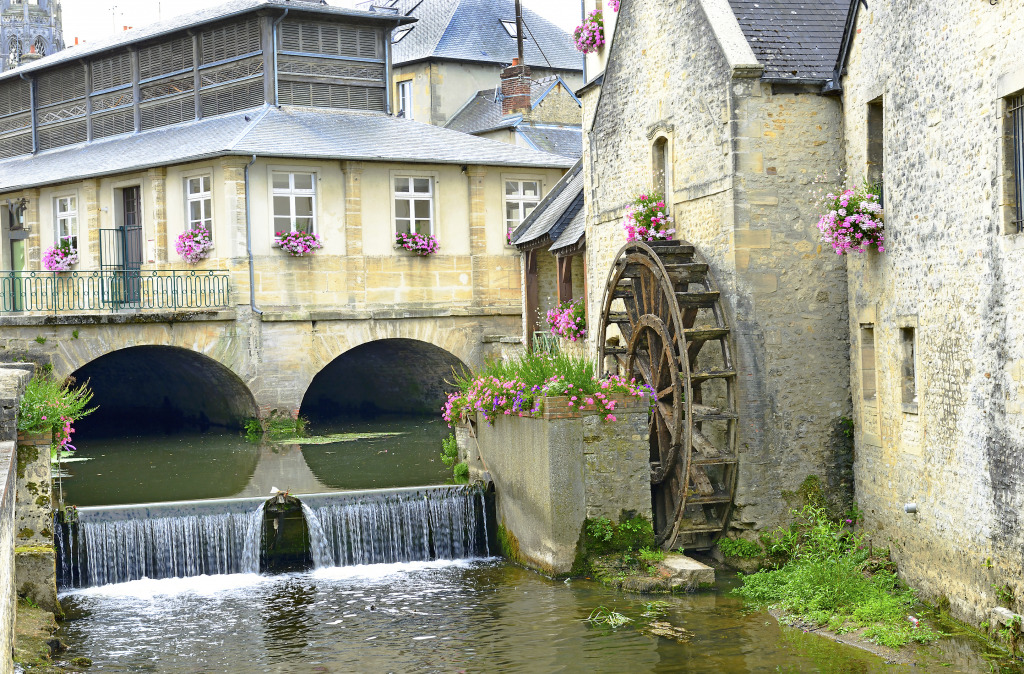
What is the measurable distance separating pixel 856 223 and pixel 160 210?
49.8 feet

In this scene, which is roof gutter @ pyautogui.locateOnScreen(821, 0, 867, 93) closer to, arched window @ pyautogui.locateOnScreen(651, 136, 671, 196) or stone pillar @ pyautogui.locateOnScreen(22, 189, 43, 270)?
arched window @ pyautogui.locateOnScreen(651, 136, 671, 196)

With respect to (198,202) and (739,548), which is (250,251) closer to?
(198,202)

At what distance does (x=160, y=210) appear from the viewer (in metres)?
22.4

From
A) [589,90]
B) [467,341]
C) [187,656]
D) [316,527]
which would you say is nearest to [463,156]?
[467,341]

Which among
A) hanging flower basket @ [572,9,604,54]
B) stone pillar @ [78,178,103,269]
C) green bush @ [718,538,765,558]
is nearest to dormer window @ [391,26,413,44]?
stone pillar @ [78,178,103,269]

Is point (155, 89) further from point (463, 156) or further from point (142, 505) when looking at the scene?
point (142, 505)

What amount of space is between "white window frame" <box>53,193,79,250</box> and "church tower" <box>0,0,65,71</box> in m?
27.3

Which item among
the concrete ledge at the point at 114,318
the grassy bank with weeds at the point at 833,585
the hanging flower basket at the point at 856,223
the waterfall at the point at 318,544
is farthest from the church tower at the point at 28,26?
the grassy bank with weeds at the point at 833,585

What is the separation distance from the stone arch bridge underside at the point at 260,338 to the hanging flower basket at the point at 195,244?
1.37m

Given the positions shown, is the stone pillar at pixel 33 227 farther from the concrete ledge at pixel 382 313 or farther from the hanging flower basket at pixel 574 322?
the hanging flower basket at pixel 574 322

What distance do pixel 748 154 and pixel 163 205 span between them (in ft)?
45.5

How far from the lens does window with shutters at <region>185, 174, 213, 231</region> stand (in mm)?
21812

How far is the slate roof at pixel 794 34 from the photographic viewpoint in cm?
1152

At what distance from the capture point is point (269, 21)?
76.7 feet
